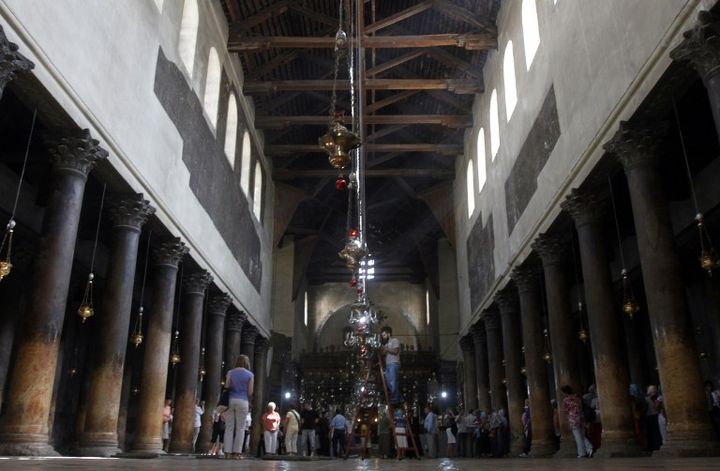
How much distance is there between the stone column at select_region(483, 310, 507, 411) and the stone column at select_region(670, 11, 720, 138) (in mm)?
13076

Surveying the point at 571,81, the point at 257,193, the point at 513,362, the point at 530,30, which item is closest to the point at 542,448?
the point at 513,362

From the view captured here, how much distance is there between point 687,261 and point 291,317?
17959 millimetres

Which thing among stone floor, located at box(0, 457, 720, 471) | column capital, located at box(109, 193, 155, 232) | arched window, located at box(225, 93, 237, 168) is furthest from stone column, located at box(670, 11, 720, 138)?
arched window, located at box(225, 93, 237, 168)

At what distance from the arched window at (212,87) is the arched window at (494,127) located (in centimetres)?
751

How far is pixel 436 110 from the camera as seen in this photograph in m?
23.2

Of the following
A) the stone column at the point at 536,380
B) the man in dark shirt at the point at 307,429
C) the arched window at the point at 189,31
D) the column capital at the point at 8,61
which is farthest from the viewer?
the man in dark shirt at the point at 307,429

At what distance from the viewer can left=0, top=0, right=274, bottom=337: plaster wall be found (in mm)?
8258

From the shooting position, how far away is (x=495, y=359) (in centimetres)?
1948

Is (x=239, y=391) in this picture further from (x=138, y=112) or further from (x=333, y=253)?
(x=333, y=253)

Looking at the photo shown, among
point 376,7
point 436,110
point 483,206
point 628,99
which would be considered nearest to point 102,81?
point 628,99

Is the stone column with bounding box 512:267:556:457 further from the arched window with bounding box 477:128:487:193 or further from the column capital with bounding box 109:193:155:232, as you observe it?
the column capital with bounding box 109:193:155:232

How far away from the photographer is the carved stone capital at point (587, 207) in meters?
11.1

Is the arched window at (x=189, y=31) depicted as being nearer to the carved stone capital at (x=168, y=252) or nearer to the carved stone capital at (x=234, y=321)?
the carved stone capital at (x=168, y=252)

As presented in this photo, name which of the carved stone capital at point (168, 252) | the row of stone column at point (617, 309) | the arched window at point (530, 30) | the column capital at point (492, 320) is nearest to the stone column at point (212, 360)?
the carved stone capital at point (168, 252)
